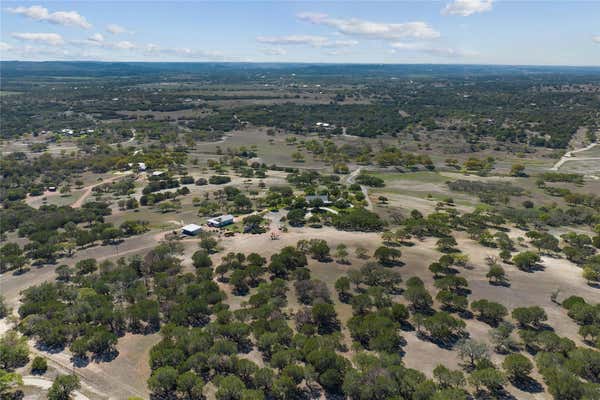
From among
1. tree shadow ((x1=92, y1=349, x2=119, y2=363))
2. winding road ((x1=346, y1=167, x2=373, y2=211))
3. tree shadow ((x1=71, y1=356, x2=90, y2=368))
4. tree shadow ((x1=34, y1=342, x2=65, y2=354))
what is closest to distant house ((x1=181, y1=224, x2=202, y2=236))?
tree shadow ((x1=34, y1=342, x2=65, y2=354))

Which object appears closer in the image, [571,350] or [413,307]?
[571,350]

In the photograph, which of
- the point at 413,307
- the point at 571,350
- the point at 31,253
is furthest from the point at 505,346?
the point at 31,253

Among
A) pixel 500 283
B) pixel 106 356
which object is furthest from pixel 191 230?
pixel 500 283

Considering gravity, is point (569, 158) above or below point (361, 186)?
above

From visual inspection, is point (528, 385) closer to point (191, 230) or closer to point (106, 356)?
point (106, 356)

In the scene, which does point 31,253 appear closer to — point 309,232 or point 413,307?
point 309,232
